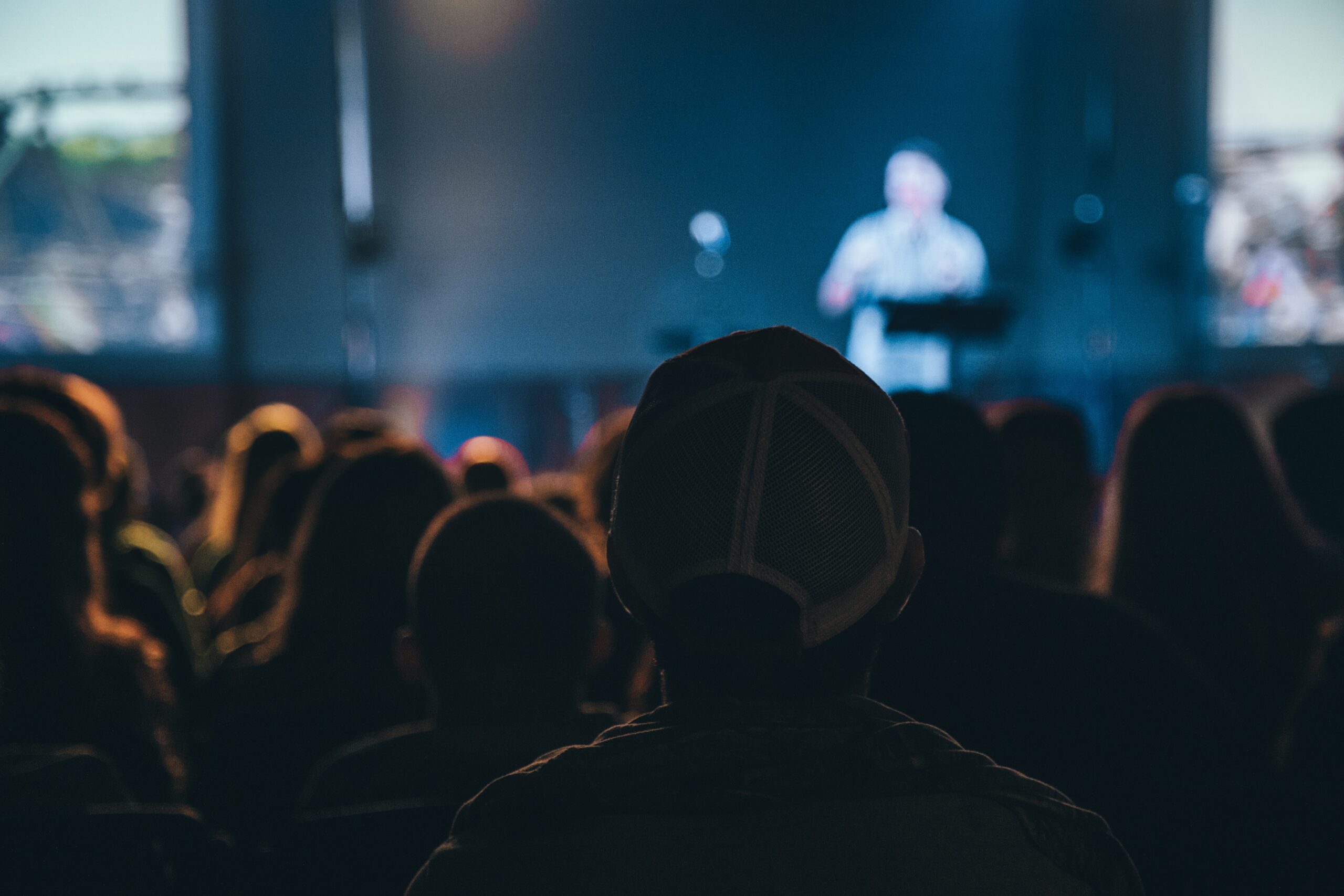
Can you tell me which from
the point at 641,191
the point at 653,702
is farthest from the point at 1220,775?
the point at 641,191

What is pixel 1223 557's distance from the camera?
6.45 ft

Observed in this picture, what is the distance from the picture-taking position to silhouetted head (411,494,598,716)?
4.71 ft

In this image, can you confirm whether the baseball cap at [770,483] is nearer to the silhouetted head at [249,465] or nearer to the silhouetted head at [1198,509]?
the silhouetted head at [1198,509]

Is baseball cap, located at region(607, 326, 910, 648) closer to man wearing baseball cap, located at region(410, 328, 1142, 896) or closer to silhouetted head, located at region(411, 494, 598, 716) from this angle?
man wearing baseball cap, located at region(410, 328, 1142, 896)

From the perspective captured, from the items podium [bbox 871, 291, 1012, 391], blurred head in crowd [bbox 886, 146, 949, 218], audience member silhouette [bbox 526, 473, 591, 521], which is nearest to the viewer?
audience member silhouette [bbox 526, 473, 591, 521]

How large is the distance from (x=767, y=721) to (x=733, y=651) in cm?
5

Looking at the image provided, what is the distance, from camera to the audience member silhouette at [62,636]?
1.53m

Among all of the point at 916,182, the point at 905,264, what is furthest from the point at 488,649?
the point at 916,182

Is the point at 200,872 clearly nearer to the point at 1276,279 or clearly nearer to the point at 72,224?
the point at 72,224

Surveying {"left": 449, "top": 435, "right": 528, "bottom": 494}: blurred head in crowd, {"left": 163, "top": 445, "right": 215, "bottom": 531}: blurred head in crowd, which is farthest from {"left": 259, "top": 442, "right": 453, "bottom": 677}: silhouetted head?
{"left": 163, "top": 445, "right": 215, "bottom": 531}: blurred head in crowd

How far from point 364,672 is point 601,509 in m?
0.76

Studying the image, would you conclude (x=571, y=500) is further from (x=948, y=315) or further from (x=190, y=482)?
(x=948, y=315)

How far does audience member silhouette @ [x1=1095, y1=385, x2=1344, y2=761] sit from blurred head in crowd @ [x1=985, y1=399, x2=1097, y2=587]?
366 mm

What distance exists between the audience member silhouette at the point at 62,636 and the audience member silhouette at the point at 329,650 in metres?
0.13
